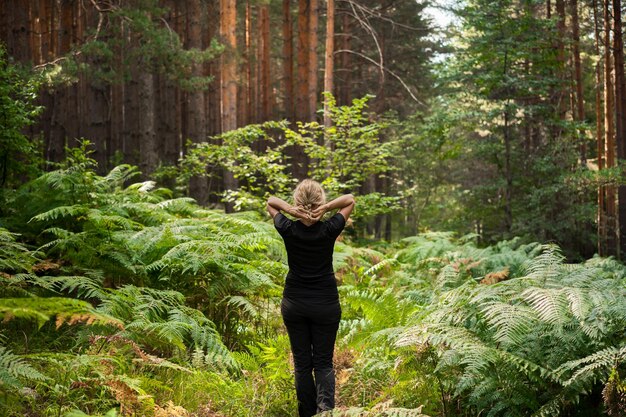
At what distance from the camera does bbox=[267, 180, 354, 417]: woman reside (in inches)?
187

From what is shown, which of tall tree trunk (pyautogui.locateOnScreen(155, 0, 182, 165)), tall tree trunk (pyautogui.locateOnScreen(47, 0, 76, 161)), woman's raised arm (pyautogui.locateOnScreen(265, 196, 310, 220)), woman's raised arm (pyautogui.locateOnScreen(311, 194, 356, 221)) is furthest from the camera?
tall tree trunk (pyautogui.locateOnScreen(155, 0, 182, 165))

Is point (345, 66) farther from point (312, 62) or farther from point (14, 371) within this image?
point (14, 371)

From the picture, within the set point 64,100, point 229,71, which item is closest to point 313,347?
point 229,71

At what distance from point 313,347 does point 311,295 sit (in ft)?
1.57

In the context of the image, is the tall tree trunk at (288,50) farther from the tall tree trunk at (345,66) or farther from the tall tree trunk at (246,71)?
the tall tree trunk at (345,66)

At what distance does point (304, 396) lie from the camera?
191 inches

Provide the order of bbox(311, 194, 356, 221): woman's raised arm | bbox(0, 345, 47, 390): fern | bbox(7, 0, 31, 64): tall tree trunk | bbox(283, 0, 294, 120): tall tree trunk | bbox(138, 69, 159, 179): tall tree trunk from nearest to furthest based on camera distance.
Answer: bbox(0, 345, 47, 390): fern
bbox(311, 194, 356, 221): woman's raised arm
bbox(7, 0, 31, 64): tall tree trunk
bbox(138, 69, 159, 179): tall tree trunk
bbox(283, 0, 294, 120): tall tree trunk

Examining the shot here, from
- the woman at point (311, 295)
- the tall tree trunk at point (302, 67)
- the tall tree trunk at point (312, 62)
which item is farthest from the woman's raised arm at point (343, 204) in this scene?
the tall tree trunk at point (302, 67)

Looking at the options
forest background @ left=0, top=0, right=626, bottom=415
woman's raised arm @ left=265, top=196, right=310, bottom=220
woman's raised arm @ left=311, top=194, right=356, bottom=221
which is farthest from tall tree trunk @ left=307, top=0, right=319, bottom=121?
woman's raised arm @ left=311, top=194, right=356, bottom=221

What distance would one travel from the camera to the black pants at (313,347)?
187 inches

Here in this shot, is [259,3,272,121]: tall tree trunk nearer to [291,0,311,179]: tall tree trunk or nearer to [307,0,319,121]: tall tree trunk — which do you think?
[291,0,311,179]: tall tree trunk

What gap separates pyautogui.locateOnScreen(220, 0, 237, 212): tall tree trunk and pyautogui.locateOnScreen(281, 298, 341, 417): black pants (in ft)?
40.1

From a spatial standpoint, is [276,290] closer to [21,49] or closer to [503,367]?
[503,367]

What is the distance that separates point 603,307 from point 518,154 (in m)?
16.2
